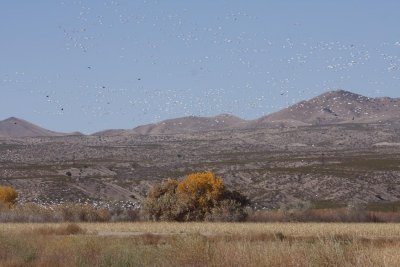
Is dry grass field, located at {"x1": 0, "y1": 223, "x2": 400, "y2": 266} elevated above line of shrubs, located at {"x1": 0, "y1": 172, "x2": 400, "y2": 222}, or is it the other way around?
dry grass field, located at {"x1": 0, "y1": 223, "x2": 400, "y2": 266}

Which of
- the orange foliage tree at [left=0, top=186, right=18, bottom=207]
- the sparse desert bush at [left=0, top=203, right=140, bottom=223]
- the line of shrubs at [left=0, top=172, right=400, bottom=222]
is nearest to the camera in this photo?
the sparse desert bush at [left=0, top=203, right=140, bottom=223]

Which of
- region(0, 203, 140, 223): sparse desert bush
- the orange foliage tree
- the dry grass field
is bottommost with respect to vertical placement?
region(0, 203, 140, 223): sparse desert bush

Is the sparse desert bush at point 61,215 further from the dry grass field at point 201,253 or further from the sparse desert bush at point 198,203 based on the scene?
the dry grass field at point 201,253

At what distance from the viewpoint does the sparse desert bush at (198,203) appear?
2813 inches

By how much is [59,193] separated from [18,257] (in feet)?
240

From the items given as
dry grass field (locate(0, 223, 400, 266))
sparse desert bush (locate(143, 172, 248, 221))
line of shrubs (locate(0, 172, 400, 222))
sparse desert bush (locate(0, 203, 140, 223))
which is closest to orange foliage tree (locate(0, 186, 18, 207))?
sparse desert bush (locate(0, 203, 140, 223))

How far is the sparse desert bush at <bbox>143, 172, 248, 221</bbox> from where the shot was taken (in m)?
71.4

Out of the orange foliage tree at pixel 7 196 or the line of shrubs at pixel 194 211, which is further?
the orange foliage tree at pixel 7 196

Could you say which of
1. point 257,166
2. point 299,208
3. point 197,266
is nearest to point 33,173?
point 257,166

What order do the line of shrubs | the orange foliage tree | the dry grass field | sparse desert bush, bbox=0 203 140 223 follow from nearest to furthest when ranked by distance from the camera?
the dry grass field < sparse desert bush, bbox=0 203 140 223 < the line of shrubs < the orange foliage tree

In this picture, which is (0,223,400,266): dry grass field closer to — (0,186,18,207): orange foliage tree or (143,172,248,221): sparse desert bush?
(143,172,248,221): sparse desert bush

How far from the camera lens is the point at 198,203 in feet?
237

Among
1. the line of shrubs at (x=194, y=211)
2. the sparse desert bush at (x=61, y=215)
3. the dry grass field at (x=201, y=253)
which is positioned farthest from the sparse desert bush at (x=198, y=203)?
the dry grass field at (x=201, y=253)

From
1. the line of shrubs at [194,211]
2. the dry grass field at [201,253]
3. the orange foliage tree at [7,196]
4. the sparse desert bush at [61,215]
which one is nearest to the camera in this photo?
the dry grass field at [201,253]
